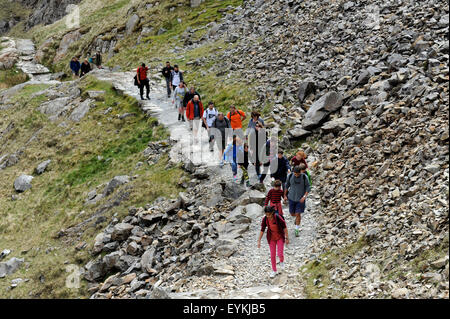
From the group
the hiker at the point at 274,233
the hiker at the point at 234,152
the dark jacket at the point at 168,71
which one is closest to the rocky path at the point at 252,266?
the hiker at the point at 274,233

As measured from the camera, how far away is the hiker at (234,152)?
17.9 meters

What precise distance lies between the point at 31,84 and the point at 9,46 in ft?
84.9

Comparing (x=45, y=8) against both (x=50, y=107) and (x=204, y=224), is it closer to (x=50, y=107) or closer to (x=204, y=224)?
(x=50, y=107)

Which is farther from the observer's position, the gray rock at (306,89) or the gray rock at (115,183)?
the gray rock at (115,183)

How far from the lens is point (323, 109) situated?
2031 centimetres

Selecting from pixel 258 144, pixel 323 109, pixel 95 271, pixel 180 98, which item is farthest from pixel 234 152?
pixel 180 98

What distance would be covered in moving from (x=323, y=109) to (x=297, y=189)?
6.83 metres

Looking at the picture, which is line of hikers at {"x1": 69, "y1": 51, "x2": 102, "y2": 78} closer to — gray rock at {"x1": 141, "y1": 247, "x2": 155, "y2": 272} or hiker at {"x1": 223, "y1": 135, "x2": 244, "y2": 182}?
hiker at {"x1": 223, "y1": 135, "x2": 244, "y2": 182}

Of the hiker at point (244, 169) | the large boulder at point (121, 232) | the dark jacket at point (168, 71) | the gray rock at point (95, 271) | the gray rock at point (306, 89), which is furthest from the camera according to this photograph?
the dark jacket at point (168, 71)

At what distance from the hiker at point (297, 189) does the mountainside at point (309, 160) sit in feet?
3.41

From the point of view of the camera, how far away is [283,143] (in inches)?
800

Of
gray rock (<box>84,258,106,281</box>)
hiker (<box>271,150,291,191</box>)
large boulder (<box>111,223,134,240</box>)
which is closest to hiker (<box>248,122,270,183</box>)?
hiker (<box>271,150,291,191</box>)

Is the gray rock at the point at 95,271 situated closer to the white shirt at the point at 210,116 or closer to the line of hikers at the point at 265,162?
the line of hikers at the point at 265,162
